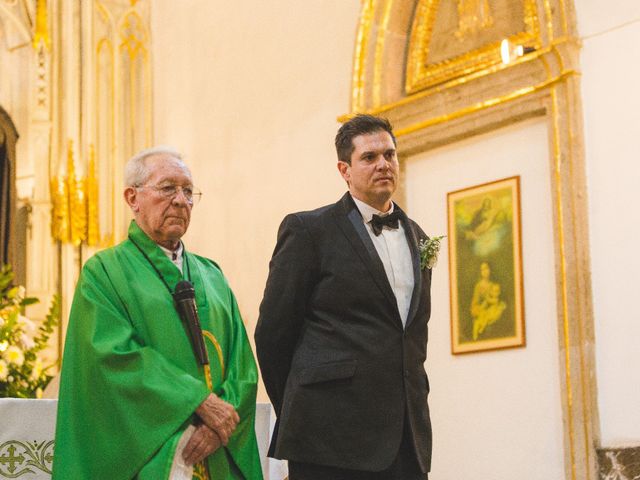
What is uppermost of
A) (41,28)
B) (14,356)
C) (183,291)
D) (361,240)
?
A: (41,28)

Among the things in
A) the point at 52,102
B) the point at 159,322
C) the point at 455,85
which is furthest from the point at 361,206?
the point at 52,102

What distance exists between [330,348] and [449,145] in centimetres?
397

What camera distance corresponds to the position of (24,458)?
12.7 feet

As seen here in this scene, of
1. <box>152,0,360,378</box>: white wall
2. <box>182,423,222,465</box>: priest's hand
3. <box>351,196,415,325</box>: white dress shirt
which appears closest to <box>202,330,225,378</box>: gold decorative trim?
<box>182,423,222,465</box>: priest's hand

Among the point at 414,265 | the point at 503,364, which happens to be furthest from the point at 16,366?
the point at 503,364

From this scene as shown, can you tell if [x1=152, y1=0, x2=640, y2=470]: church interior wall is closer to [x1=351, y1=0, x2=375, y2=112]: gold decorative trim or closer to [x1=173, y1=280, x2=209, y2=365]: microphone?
[x1=351, y1=0, x2=375, y2=112]: gold decorative trim

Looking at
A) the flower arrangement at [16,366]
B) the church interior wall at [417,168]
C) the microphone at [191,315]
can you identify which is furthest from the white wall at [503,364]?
the microphone at [191,315]

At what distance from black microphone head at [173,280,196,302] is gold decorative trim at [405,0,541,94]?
357 cm

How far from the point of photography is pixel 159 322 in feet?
10.9

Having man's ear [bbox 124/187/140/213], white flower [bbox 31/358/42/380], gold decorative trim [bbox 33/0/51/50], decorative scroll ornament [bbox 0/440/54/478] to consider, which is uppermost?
gold decorative trim [bbox 33/0/51/50]

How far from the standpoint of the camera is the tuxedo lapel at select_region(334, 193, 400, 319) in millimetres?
3145

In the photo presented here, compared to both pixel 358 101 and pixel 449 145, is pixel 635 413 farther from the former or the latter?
pixel 358 101

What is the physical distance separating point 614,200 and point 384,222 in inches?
110

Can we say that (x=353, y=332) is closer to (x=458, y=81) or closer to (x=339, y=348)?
(x=339, y=348)
